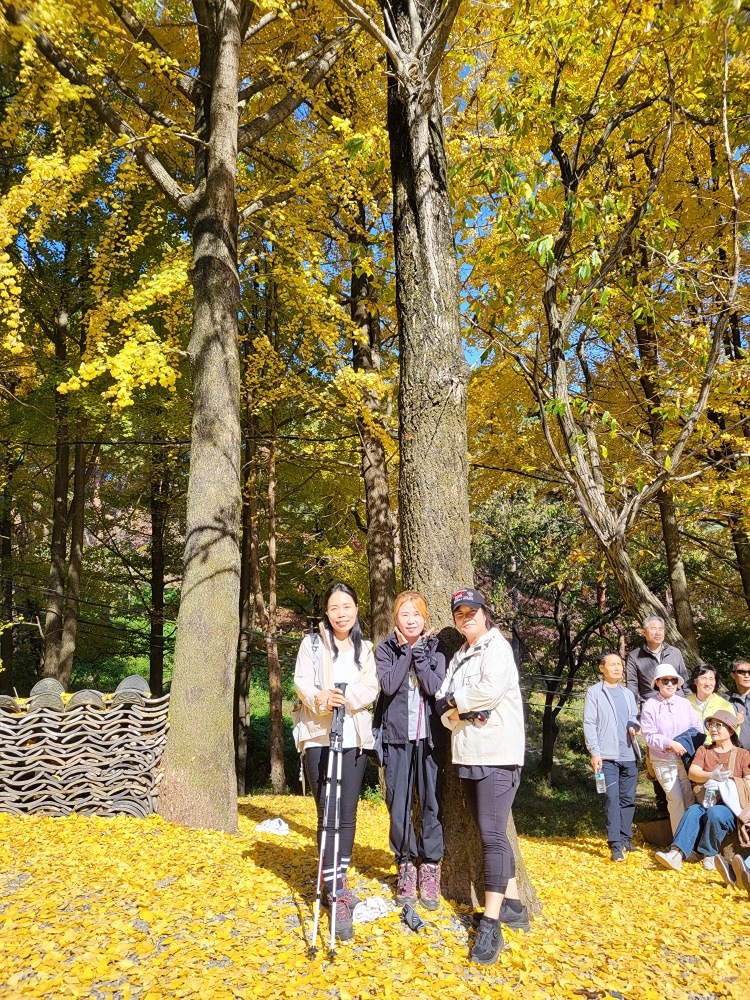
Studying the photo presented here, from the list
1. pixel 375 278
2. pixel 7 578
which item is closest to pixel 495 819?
pixel 375 278

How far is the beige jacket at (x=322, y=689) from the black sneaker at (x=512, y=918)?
3.38 feet

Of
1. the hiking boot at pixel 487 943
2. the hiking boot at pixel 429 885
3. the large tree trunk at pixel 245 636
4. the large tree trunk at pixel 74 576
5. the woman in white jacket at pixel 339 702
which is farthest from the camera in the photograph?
the large tree trunk at pixel 245 636

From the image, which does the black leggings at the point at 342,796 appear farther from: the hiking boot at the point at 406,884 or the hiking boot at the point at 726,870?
the hiking boot at the point at 726,870

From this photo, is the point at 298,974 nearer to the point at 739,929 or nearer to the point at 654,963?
the point at 654,963

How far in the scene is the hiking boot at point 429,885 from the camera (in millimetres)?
3461

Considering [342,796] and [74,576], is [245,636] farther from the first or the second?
[342,796]

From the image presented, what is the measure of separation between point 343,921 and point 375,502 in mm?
6855

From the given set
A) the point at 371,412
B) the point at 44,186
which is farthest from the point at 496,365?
the point at 44,186

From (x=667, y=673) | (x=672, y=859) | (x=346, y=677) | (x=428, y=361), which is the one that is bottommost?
(x=672, y=859)

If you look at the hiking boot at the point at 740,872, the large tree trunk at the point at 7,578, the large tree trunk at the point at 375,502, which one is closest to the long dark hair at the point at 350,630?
the hiking boot at the point at 740,872

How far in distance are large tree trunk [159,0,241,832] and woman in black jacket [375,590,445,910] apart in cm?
250

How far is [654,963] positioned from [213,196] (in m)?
7.18

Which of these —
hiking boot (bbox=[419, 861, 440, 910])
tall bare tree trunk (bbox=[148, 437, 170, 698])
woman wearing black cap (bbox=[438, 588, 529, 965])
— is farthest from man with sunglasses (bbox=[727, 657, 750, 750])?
tall bare tree trunk (bbox=[148, 437, 170, 698])

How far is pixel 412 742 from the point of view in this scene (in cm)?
360
